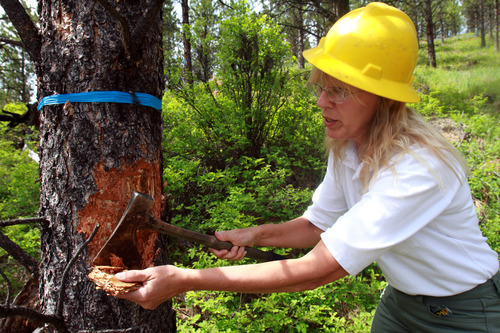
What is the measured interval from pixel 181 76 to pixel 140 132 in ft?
13.0

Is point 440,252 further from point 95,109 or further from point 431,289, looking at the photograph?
point 95,109

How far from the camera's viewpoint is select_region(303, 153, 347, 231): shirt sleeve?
1780 millimetres

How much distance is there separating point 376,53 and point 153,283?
4.29 feet

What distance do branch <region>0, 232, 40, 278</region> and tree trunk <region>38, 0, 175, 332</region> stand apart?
107mm

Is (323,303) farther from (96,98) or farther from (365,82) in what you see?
(96,98)

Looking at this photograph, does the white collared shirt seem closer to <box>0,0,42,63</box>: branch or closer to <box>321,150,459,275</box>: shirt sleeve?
<box>321,150,459,275</box>: shirt sleeve

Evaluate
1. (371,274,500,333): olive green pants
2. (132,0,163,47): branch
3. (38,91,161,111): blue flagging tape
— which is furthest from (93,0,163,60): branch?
(371,274,500,333): olive green pants

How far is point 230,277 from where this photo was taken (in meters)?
1.21

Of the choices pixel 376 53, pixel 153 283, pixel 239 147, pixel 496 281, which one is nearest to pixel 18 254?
pixel 153 283

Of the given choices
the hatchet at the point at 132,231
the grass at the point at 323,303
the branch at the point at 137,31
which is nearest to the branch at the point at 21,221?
the hatchet at the point at 132,231

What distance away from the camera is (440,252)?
129 cm

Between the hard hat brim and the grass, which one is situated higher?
the hard hat brim

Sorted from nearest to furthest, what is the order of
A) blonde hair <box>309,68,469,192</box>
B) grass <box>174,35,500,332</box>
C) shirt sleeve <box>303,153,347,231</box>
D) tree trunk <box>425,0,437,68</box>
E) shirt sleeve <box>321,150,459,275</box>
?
shirt sleeve <box>321,150,459,275</box> < blonde hair <box>309,68,469,192</box> < shirt sleeve <box>303,153,347,231</box> < grass <box>174,35,500,332</box> < tree trunk <box>425,0,437,68</box>

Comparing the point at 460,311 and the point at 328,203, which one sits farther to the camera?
the point at 328,203
